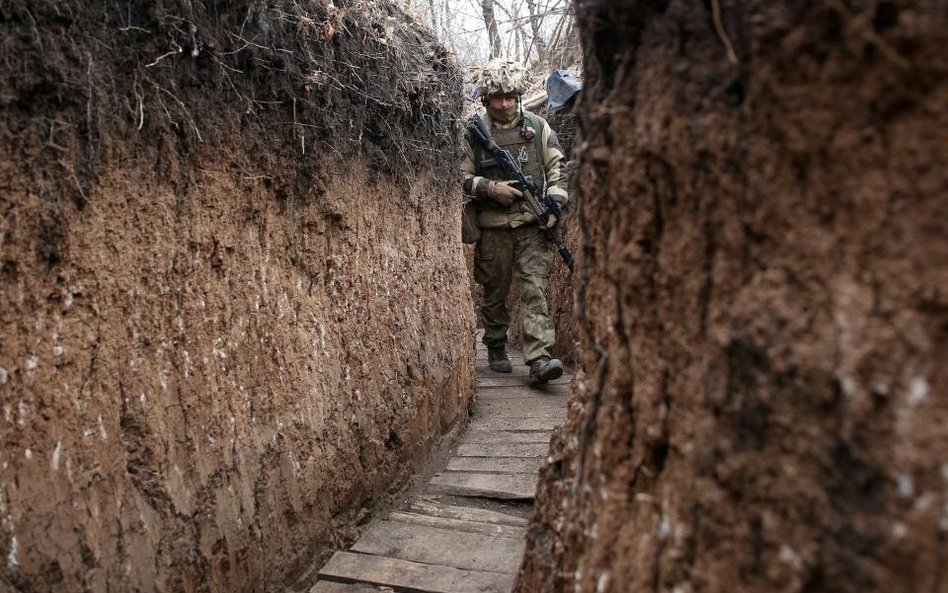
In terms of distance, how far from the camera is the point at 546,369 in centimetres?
518

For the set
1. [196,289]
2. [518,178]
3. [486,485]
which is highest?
[518,178]

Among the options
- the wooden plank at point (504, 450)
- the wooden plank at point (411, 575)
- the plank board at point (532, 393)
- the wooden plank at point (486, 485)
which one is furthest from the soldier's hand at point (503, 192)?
the wooden plank at point (411, 575)

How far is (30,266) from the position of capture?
2047mm

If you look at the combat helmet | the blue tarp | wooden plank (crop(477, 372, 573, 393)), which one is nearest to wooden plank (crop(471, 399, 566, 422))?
wooden plank (crop(477, 372, 573, 393))

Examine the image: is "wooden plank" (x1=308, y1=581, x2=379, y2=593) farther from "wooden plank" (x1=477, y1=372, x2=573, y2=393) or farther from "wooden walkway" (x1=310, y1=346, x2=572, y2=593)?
"wooden plank" (x1=477, y1=372, x2=573, y2=393)

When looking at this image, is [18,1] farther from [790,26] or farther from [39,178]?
[790,26]

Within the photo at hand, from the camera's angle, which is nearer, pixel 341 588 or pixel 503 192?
pixel 341 588

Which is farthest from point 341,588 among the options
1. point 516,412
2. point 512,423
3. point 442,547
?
point 516,412

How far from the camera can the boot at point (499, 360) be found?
595 cm

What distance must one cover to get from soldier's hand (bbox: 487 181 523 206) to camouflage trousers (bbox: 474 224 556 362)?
0.28 meters

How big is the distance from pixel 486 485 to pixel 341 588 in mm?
1215

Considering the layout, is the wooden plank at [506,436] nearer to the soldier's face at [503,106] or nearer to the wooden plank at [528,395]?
the wooden plank at [528,395]

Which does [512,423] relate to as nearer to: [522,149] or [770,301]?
[522,149]

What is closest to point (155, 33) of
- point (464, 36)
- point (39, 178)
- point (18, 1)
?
point (18, 1)
